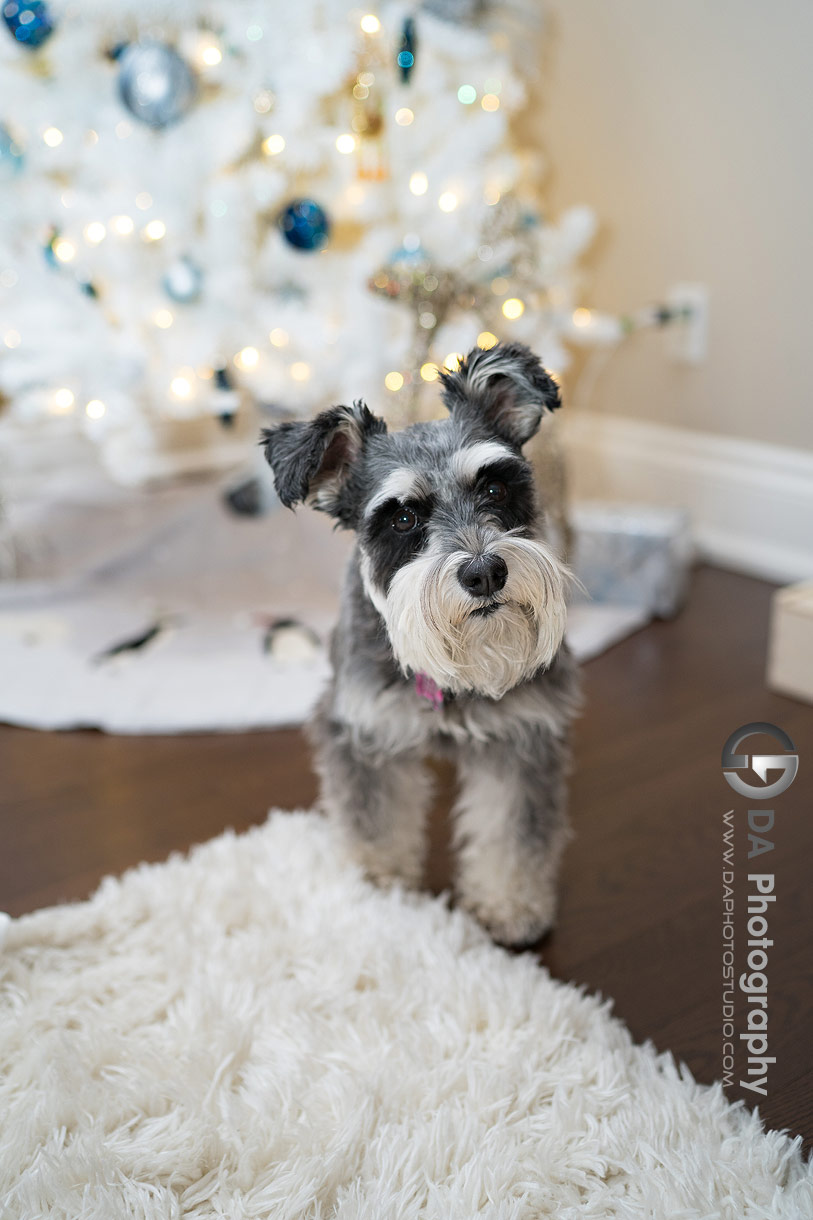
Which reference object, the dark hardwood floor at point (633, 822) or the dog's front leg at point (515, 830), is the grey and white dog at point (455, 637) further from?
the dark hardwood floor at point (633, 822)

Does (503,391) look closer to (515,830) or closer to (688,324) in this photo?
(515,830)

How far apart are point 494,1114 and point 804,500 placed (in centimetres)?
213

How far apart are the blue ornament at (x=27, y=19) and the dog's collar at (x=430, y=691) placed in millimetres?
1957

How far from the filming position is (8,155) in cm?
241

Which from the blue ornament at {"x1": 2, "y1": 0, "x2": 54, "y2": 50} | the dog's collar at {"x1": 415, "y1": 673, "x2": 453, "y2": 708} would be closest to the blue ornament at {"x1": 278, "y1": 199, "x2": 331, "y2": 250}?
the blue ornament at {"x1": 2, "y1": 0, "x2": 54, "y2": 50}

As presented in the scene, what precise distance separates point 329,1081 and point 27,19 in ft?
7.84

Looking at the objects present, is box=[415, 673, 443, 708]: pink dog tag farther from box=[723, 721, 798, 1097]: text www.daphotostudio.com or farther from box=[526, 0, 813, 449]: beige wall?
box=[526, 0, 813, 449]: beige wall

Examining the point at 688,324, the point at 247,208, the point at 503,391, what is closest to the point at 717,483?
the point at 688,324

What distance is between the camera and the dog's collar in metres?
1.30

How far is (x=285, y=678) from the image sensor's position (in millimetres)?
2375

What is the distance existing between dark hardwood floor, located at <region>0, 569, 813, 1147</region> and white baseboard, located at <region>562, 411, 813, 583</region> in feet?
1.39

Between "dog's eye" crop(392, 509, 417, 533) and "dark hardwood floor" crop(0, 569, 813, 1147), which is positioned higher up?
"dog's eye" crop(392, 509, 417, 533)

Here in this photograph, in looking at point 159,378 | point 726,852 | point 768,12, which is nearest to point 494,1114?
point 726,852

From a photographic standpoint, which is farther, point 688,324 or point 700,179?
point 688,324
